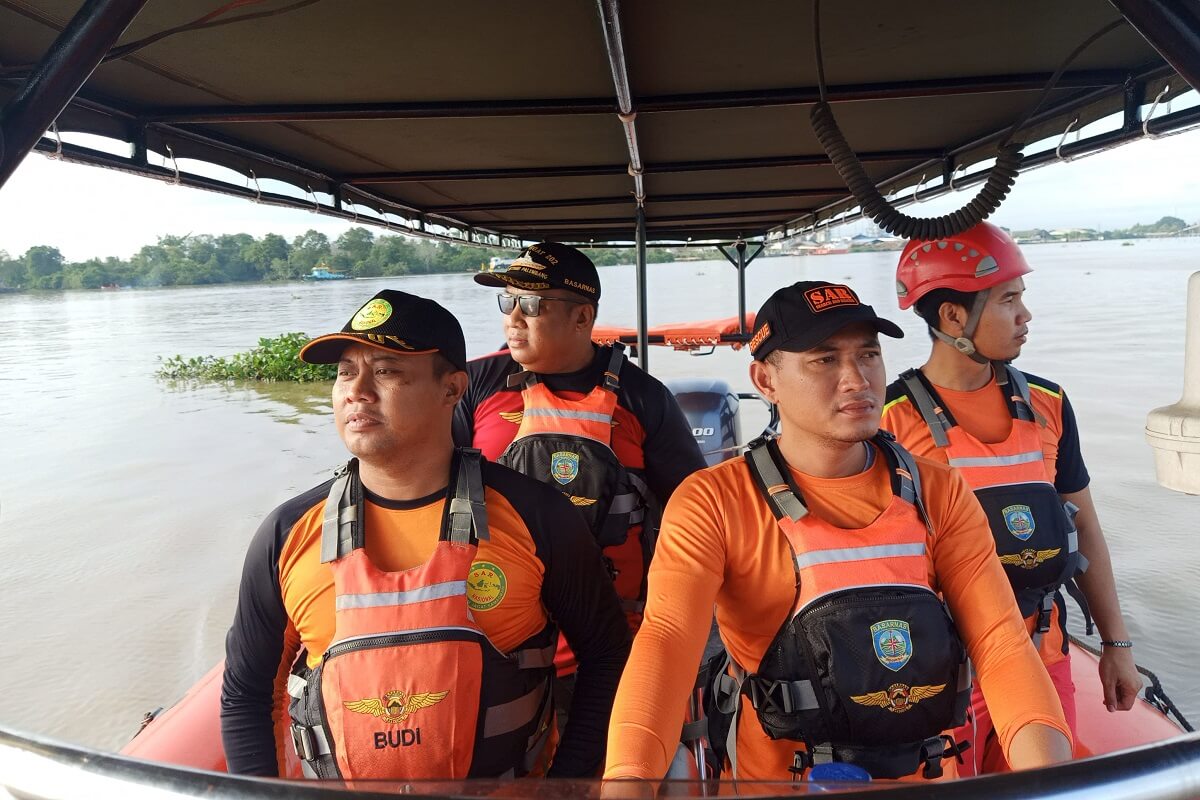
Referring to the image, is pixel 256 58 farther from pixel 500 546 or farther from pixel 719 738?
pixel 719 738

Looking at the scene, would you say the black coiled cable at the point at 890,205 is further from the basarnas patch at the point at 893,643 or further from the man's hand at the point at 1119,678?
the man's hand at the point at 1119,678

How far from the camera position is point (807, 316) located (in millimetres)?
1572

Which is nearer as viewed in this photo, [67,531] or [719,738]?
[719,738]

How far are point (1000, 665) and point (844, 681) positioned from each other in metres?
0.27

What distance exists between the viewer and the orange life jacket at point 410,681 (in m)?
1.42

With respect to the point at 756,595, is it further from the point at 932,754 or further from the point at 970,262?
the point at 970,262

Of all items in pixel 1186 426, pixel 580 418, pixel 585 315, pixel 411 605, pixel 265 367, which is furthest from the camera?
pixel 265 367

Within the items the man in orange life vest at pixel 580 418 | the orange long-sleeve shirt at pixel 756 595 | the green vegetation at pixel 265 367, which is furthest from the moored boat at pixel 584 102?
the green vegetation at pixel 265 367

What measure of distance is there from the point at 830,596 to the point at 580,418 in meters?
1.21

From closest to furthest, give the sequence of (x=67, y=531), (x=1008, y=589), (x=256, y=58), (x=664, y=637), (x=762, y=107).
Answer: (x=664, y=637)
(x=1008, y=589)
(x=256, y=58)
(x=762, y=107)
(x=67, y=531)

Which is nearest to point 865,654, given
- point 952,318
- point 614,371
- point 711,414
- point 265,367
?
point 952,318

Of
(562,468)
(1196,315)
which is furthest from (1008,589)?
(562,468)

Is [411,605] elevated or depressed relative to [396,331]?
depressed

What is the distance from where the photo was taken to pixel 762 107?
7.75 ft
